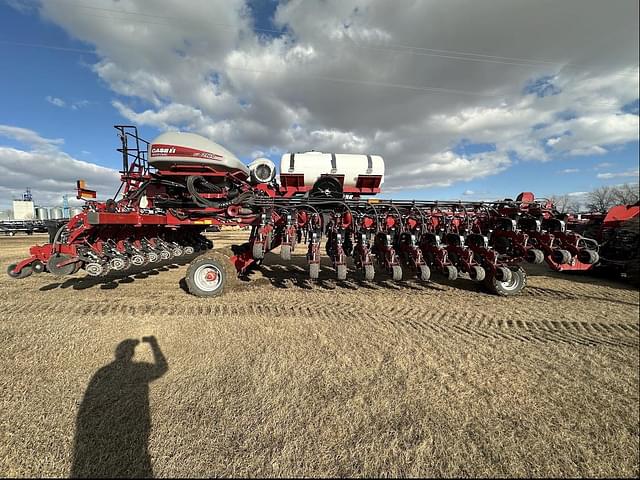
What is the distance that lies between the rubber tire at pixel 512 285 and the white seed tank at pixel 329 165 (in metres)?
3.08

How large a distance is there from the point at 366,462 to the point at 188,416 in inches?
50.7

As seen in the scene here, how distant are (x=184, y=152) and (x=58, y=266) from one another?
272cm

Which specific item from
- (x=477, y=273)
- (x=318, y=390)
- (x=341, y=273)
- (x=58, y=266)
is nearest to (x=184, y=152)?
(x=58, y=266)

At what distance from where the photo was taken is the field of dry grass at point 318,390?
1.70 metres

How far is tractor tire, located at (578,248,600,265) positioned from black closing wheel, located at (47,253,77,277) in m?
8.65

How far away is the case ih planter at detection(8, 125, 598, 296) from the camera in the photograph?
478 cm

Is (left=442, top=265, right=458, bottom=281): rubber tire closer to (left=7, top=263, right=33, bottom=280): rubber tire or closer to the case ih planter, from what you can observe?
the case ih planter

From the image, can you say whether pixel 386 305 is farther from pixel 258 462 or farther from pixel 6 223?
pixel 6 223

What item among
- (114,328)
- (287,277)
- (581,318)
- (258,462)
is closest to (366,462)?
(258,462)

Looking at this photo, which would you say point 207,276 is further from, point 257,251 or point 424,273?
point 424,273

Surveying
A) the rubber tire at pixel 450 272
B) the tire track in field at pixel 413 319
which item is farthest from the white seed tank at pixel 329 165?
the tire track in field at pixel 413 319

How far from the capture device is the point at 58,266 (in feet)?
14.4

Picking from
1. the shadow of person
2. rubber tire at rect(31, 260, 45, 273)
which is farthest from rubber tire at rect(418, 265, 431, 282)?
rubber tire at rect(31, 260, 45, 273)

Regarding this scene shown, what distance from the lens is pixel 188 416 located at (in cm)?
202
